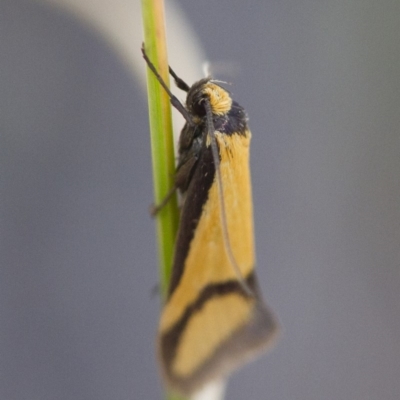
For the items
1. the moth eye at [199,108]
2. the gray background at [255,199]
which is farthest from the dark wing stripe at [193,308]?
the gray background at [255,199]

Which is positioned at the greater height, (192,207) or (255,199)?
(255,199)

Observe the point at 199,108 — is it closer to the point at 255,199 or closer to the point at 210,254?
the point at 210,254

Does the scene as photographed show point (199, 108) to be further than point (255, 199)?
No

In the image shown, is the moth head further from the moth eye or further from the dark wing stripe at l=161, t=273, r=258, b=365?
the dark wing stripe at l=161, t=273, r=258, b=365

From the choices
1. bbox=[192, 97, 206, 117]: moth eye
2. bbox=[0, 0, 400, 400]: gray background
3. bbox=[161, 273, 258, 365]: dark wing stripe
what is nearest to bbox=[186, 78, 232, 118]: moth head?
bbox=[192, 97, 206, 117]: moth eye

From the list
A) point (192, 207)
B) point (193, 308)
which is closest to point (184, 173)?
point (192, 207)

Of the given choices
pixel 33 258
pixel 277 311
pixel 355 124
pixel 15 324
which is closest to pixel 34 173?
pixel 33 258
